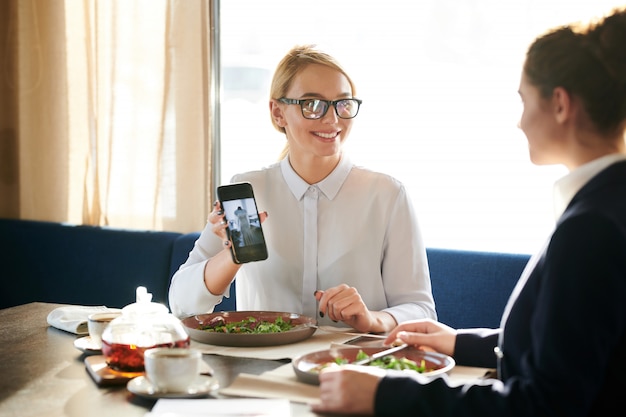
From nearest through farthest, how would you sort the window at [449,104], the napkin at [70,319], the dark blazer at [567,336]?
the dark blazer at [567,336] < the napkin at [70,319] < the window at [449,104]

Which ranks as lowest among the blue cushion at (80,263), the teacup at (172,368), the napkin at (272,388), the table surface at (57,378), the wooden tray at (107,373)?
the blue cushion at (80,263)

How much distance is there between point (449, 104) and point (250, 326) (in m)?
1.67

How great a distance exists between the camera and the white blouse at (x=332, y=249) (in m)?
2.30

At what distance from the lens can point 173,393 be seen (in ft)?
4.69

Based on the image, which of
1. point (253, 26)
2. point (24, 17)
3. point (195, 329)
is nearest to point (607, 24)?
point (195, 329)

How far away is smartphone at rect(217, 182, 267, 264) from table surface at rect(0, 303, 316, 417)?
35cm

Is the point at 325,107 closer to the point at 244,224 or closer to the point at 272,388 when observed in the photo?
the point at 244,224

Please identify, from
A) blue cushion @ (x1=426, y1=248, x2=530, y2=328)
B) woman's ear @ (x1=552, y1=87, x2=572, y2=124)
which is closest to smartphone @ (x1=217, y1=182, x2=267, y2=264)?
woman's ear @ (x1=552, y1=87, x2=572, y2=124)

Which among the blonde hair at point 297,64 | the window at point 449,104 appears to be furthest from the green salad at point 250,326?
the window at point 449,104

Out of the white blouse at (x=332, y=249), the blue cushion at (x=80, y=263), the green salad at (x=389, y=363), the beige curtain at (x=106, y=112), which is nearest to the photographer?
the green salad at (x=389, y=363)

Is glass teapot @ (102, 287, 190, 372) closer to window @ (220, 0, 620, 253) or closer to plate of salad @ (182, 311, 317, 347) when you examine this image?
plate of salad @ (182, 311, 317, 347)

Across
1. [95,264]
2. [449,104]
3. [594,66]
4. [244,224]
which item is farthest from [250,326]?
[95,264]

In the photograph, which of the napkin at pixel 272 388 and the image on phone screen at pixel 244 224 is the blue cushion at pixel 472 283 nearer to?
the image on phone screen at pixel 244 224

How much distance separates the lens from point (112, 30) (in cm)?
380
